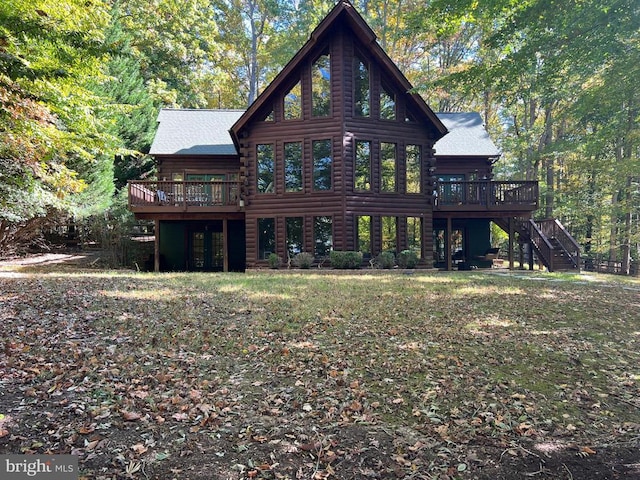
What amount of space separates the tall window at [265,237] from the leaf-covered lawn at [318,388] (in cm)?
820

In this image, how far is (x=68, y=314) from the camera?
6801 millimetres

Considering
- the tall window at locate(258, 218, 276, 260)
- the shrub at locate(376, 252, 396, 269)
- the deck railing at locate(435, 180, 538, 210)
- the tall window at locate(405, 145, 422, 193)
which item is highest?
the tall window at locate(405, 145, 422, 193)

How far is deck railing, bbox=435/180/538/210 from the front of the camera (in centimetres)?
1659

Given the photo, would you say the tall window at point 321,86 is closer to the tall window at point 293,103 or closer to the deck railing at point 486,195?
the tall window at point 293,103

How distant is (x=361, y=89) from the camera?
15.8 meters

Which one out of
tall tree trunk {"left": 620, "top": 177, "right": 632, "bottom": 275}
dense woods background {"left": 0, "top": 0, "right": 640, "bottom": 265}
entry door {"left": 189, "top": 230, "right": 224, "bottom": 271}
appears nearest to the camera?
dense woods background {"left": 0, "top": 0, "right": 640, "bottom": 265}

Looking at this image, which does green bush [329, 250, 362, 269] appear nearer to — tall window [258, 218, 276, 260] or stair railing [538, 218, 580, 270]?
tall window [258, 218, 276, 260]

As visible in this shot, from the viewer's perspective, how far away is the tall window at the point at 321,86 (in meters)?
15.7

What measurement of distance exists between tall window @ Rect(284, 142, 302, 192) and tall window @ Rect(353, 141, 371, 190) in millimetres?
2288

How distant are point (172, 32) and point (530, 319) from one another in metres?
28.8

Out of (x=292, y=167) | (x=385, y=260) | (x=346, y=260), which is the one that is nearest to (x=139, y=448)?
(x=346, y=260)

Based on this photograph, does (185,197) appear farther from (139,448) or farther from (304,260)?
(139,448)

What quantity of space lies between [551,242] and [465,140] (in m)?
6.22

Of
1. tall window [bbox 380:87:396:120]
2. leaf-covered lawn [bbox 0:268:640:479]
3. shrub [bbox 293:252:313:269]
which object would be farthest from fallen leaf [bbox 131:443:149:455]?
tall window [bbox 380:87:396:120]
